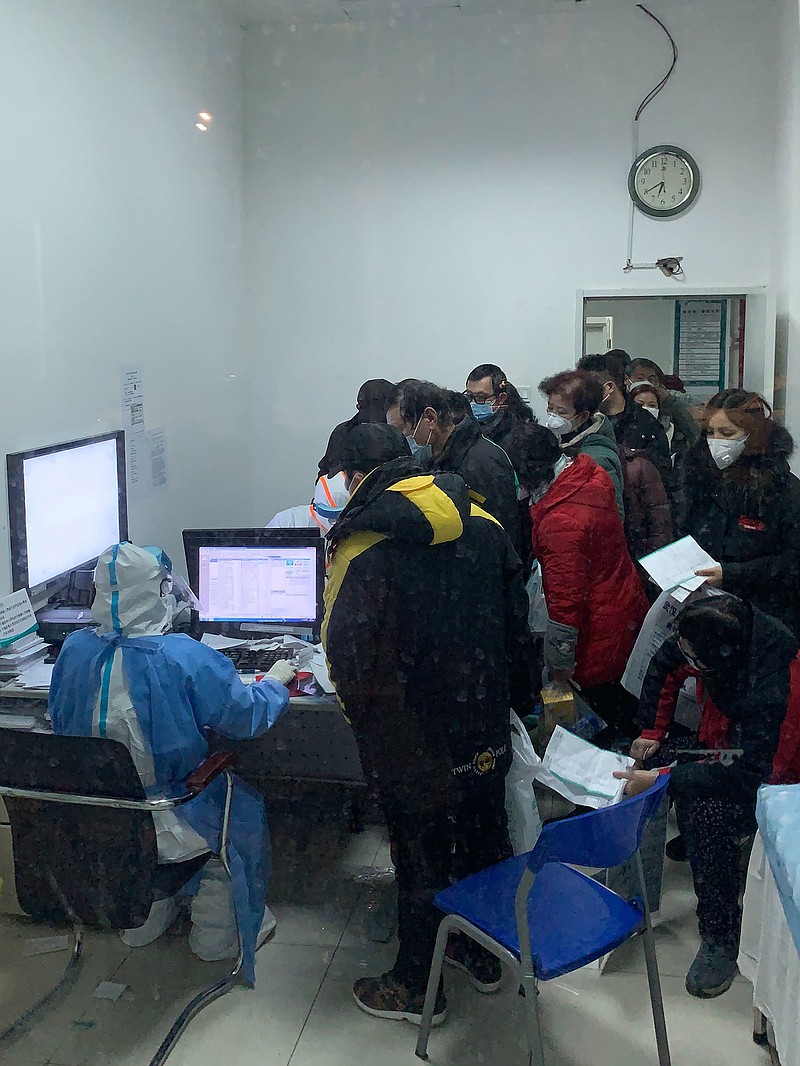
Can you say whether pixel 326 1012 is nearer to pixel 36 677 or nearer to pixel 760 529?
pixel 36 677

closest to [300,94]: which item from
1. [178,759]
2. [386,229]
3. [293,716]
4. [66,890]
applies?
[386,229]

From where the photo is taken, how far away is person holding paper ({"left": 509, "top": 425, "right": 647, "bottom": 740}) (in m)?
2.65

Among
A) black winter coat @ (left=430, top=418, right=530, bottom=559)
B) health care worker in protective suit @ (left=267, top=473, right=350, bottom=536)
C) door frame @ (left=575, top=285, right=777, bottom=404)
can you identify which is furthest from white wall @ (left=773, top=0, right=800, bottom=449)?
health care worker in protective suit @ (left=267, top=473, right=350, bottom=536)

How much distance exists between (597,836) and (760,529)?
1334 mm

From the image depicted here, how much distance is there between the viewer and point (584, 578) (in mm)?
2660

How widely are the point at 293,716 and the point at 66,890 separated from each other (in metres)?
0.85

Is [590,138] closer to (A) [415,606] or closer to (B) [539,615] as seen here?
(B) [539,615]

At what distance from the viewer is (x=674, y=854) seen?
9.16 feet

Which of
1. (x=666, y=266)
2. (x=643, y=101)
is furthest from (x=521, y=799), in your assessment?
(x=643, y=101)

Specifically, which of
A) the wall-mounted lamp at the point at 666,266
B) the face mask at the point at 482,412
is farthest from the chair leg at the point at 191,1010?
the wall-mounted lamp at the point at 666,266

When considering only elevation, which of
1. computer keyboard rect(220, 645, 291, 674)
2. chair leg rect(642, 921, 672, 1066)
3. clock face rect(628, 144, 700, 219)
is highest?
clock face rect(628, 144, 700, 219)

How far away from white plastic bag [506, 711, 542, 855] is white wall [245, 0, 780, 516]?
2.73 meters

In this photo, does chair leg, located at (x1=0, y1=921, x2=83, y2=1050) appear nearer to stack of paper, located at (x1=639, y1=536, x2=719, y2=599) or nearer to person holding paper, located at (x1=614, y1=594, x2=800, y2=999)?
person holding paper, located at (x1=614, y1=594, x2=800, y2=999)

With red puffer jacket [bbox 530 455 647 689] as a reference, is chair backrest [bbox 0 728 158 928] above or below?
below
